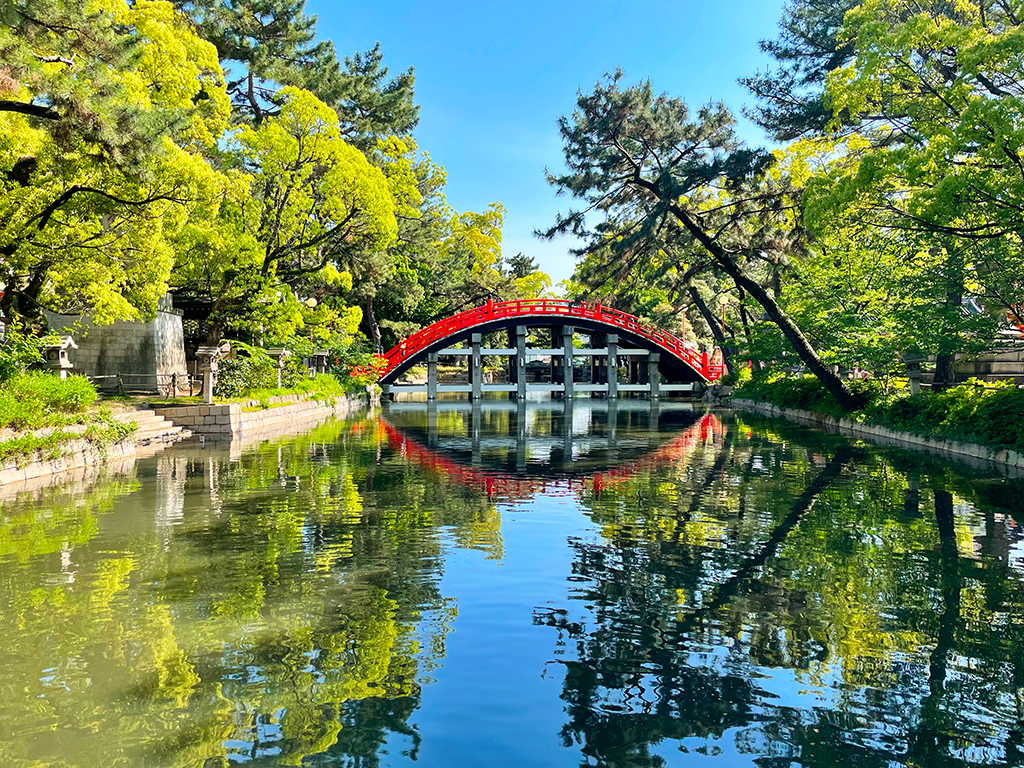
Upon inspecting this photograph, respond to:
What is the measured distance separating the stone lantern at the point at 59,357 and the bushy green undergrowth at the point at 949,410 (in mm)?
19864

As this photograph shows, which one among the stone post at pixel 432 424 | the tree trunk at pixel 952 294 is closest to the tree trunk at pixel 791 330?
the tree trunk at pixel 952 294

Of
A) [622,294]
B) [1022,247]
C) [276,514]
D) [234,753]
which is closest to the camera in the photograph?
[234,753]

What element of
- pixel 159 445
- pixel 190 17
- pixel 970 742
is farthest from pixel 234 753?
pixel 190 17

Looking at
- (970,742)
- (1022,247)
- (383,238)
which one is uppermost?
(383,238)

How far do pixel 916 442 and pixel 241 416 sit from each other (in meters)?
18.6

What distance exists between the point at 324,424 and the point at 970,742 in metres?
23.1

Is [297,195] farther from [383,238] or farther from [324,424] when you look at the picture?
[324,424]

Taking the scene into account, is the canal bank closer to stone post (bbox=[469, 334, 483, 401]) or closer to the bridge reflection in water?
the bridge reflection in water

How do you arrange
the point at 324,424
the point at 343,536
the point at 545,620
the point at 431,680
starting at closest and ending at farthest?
the point at 431,680
the point at 545,620
the point at 343,536
the point at 324,424

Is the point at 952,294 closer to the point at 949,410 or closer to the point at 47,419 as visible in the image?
the point at 949,410

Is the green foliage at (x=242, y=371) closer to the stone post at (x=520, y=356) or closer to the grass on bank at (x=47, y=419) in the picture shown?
the grass on bank at (x=47, y=419)

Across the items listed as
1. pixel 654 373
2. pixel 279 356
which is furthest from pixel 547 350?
pixel 279 356

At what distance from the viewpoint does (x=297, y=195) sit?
76.9 ft

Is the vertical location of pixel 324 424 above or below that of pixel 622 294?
below
